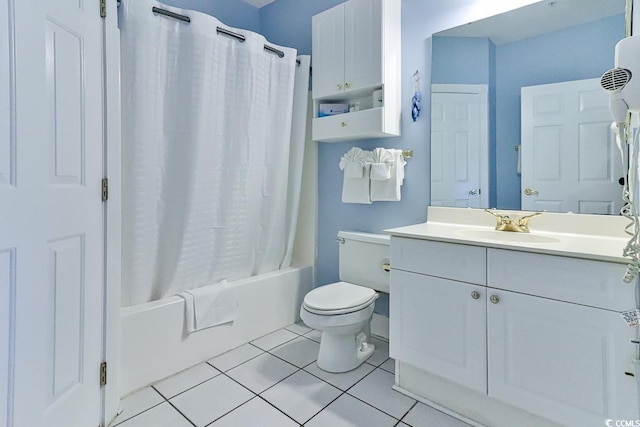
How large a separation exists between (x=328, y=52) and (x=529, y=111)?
126cm

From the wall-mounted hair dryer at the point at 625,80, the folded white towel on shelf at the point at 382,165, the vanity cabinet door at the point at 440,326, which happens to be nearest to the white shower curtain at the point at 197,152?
the folded white towel on shelf at the point at 382,165

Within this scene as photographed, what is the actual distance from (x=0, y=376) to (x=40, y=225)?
447 mm

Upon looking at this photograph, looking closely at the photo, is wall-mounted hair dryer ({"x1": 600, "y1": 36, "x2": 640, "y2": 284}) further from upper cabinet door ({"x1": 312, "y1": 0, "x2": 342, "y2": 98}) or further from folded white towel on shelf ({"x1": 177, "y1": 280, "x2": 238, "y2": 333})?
folded white towel on shelf ({"x1": 177, "y1": 280, "x2": 238, "y2": 333})

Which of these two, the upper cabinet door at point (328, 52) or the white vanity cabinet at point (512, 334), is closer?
the white vanity cabinet at point (512, 334)

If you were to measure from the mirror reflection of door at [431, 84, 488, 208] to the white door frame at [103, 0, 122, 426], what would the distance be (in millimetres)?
1640

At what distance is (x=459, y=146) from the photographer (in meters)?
1.89

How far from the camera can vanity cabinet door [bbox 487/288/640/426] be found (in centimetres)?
107

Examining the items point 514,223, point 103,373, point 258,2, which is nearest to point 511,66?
point 514,223

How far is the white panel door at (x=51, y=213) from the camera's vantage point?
0.97m

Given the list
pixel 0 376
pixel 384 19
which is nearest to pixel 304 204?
pixel 384 19

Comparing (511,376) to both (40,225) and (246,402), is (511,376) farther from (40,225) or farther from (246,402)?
(40,225)

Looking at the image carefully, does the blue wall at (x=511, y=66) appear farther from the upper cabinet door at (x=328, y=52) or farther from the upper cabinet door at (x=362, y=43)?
the upper cabinet door at (x=328, y=52)

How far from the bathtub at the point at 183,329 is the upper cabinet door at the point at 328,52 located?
1.33m

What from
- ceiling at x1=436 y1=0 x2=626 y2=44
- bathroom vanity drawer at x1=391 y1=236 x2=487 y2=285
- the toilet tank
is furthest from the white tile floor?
ceiling at x1=436 y1=0 x2=626 y2=44
